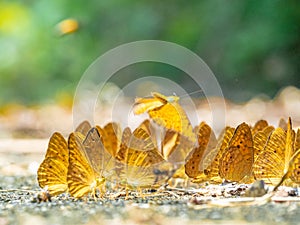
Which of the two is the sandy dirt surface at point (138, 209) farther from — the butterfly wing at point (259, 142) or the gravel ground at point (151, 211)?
the butterfly wing at point (259, 142)

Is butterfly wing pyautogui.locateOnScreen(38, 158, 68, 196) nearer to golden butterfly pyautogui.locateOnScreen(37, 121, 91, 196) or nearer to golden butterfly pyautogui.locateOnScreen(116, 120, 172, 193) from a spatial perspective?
golden butterfly pyautogui.locateOnScreen(37, 121, 91, 196)

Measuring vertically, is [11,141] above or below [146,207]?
above

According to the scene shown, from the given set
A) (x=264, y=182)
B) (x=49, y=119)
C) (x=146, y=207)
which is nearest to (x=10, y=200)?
(x=146, y=207)

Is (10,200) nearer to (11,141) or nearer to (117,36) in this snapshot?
(11,141)

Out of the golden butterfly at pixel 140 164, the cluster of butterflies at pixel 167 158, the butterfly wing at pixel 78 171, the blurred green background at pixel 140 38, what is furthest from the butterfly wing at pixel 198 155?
the blurred green background at pixel 140 38

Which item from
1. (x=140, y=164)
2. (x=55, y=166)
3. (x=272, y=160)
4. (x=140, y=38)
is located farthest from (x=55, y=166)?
(x=140, y=38)
